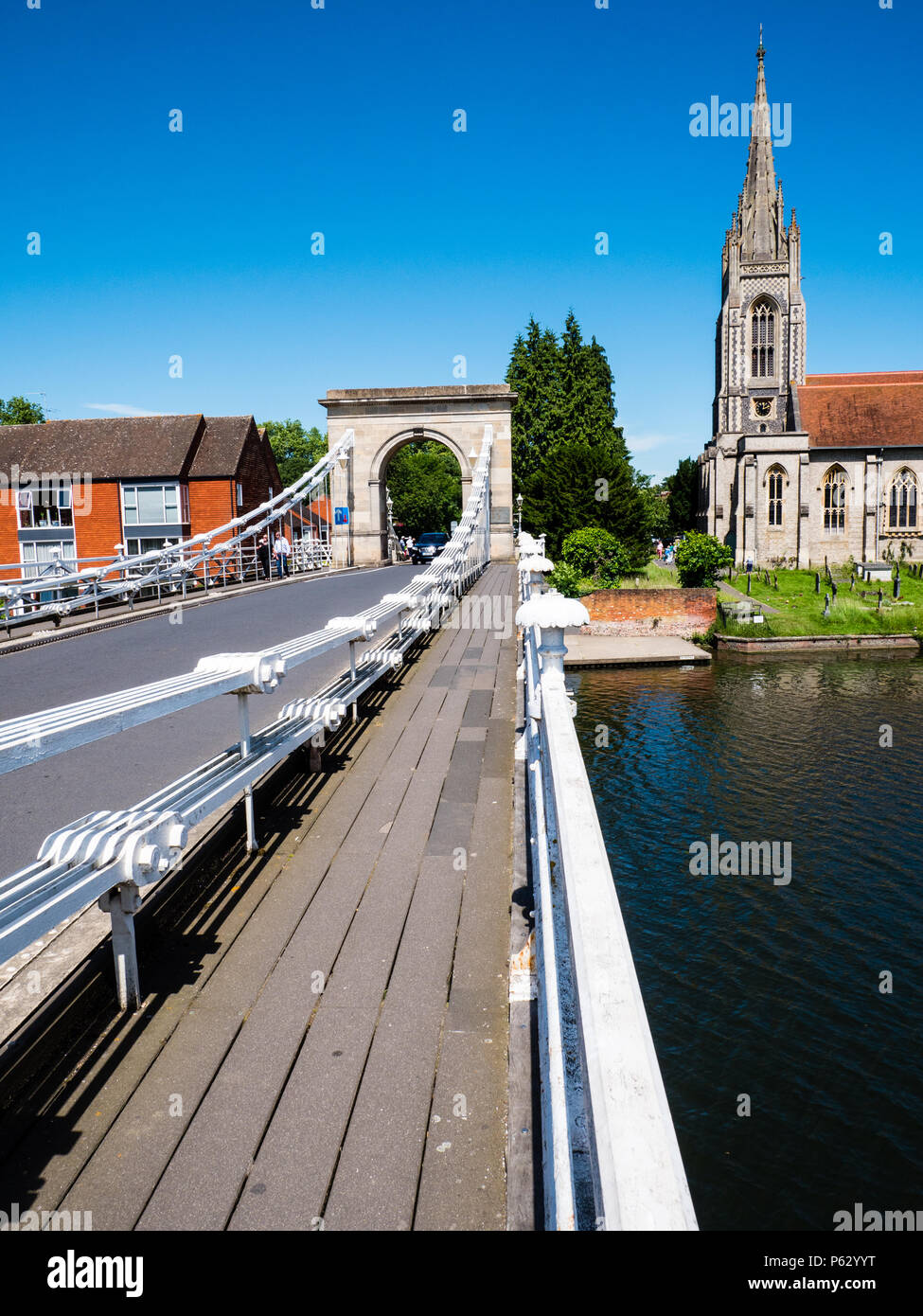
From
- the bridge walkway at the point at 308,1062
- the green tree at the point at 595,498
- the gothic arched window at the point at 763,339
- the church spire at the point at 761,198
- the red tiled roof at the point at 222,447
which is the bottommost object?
the bridge walkway at the point at 308,1062

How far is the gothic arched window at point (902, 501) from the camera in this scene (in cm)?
5253

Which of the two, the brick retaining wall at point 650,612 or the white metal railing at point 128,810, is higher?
the white metal railing at point 128,810

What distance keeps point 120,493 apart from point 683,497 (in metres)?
46.6

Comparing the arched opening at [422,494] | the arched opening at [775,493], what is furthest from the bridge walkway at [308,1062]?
the arched opening at [422,494]

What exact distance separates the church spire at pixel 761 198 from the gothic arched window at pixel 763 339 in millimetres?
3456

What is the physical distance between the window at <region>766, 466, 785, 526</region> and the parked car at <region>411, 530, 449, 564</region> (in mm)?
23577

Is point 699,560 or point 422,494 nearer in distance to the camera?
point 699,560

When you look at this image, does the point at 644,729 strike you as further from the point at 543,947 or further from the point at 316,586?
the point at 543,947

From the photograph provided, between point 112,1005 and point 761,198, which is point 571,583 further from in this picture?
point 761,198

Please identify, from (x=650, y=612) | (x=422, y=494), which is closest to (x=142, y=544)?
(x=650, y=612)

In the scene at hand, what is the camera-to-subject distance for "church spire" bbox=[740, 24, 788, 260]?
63.5 m

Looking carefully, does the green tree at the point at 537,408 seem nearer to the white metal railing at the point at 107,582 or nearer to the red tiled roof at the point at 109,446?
the red tiled roof at the point at 109,446

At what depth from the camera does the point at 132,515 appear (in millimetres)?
37594

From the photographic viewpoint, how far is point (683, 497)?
7056cm
